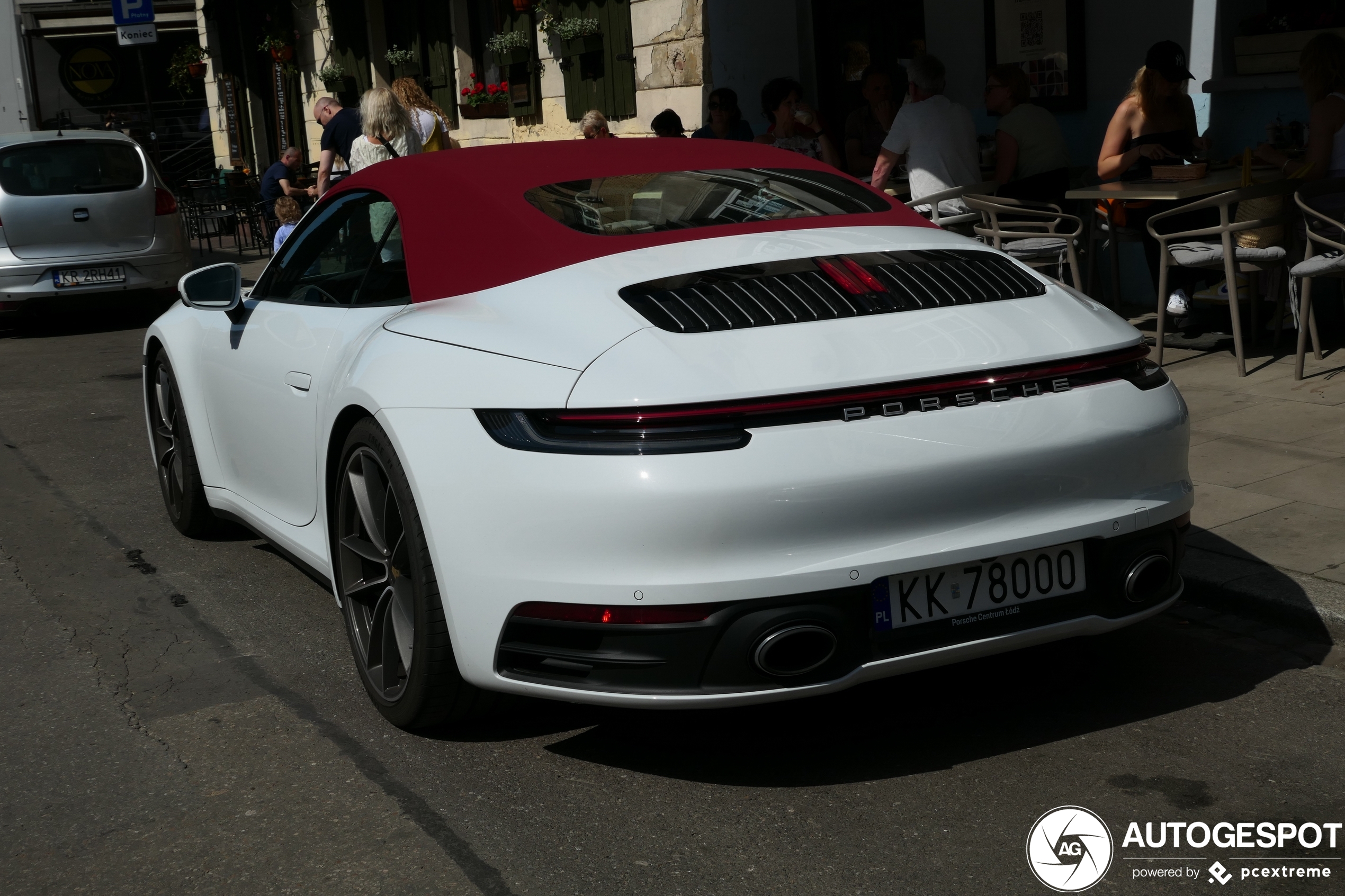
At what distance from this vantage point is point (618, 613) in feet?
9.52

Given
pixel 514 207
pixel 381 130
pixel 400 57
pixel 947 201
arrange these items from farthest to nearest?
1. pixel 400 57
2. pixel 381 130
3. pixel 947 201
4. pixel 514 207

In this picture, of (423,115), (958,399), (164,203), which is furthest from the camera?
(164,203)

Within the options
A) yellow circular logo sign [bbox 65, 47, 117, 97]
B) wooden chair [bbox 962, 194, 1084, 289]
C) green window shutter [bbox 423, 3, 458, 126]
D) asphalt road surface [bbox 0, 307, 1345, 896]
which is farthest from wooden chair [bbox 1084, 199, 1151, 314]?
yellow circular logo sign [bbox 65, 47, 117, 97]

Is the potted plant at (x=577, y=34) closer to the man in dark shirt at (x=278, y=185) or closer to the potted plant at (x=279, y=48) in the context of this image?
the man in dark shirt at (x=278, y=185)

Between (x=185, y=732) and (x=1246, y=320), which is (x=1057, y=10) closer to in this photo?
(x=1246, y=320)

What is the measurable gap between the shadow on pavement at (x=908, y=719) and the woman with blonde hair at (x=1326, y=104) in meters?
4.14

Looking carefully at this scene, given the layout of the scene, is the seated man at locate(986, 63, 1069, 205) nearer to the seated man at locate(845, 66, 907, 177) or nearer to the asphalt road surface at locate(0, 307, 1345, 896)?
the seated man at locate(845, 66, 907, 177)

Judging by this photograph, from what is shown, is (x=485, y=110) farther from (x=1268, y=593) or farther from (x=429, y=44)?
(x=1268, y=593)

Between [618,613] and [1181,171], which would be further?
[1181,171]

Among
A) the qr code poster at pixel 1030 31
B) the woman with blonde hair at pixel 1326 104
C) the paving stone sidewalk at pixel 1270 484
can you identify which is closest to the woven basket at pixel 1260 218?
the woman with blonde hair at pixel 1326 104

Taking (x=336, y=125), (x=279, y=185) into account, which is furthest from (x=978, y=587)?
(x=279, y=185)

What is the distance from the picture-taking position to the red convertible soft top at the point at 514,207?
11.7 ft

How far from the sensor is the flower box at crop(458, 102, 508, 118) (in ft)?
54.1

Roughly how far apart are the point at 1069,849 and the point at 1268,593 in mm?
1603
